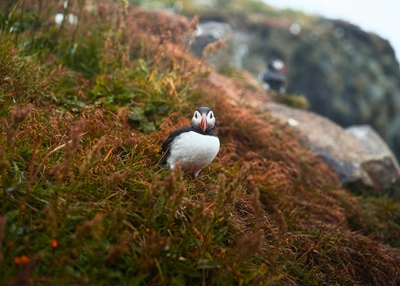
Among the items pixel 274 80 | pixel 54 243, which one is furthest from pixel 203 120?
pixel 274 80

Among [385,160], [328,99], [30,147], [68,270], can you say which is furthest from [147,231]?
[328,99]

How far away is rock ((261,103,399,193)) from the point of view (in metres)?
5.05

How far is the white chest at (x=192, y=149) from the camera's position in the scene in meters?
2.62

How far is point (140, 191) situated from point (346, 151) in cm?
377

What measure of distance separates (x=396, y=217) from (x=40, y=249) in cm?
381

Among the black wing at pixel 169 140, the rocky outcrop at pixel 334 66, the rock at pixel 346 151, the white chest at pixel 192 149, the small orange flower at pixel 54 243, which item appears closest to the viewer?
the small orange flower at pixel 54 243

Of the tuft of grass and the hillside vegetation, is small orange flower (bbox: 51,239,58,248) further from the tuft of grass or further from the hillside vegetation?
the tuft of grass

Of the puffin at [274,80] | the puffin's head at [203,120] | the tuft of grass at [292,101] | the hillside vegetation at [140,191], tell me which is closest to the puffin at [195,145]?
the puffin's head at [203,120]

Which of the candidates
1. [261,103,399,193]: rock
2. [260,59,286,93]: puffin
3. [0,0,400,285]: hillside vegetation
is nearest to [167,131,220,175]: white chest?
[0,0,400,285]: hillside vegetation

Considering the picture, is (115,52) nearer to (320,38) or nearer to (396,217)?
(396,217)

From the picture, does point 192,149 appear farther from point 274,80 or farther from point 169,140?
point 274,80

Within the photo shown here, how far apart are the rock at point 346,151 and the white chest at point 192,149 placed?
2.84 m

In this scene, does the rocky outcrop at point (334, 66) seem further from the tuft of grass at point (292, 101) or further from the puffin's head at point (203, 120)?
the puffin's head at point (203, 120)

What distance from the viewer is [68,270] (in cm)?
180
